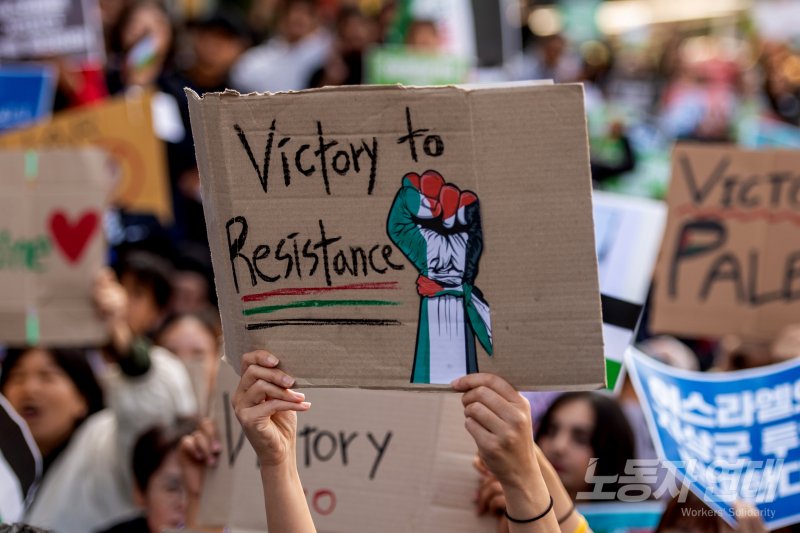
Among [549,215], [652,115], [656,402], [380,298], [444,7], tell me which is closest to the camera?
[549,215]

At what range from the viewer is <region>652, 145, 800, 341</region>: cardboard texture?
360 centimetres

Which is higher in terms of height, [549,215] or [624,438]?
[549,215]

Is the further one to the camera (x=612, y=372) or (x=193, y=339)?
(x=193, y=339)

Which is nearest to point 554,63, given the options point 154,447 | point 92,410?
point 92,410

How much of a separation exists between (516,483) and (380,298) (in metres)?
0.39

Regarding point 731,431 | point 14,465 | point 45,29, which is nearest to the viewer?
point 14,465

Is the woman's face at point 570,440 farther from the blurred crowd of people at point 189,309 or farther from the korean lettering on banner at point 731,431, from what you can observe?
the korean lettering on banner at point 731,431

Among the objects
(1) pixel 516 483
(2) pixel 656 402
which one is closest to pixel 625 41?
(2) pixel 656 402

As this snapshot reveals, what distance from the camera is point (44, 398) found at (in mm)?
3869

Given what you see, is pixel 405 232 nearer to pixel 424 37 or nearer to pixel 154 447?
pixel 154 447

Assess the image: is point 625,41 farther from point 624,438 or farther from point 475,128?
point 475,128

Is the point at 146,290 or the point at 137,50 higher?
the point at 137,50

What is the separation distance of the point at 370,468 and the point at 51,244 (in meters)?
1.55

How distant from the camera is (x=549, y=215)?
2008 millimetres
